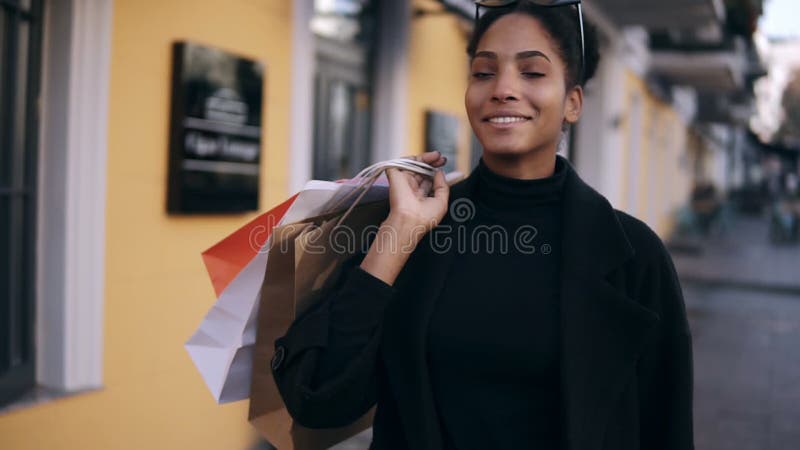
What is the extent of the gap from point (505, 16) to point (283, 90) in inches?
130

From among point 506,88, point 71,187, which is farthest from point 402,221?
point 71,187

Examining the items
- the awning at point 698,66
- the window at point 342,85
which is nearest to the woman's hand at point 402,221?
the window at point 342,85

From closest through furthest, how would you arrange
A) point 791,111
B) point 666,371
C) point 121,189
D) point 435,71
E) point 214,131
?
point 666,371 < point 121,189 < point 214,131 < point 435,71 < point 791,111

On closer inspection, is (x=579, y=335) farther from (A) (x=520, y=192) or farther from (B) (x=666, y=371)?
(A) (x=520, y=192)

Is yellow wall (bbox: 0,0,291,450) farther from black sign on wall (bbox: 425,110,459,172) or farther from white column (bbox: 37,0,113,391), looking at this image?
black sign on wall (bbox: 425,110,459,172)

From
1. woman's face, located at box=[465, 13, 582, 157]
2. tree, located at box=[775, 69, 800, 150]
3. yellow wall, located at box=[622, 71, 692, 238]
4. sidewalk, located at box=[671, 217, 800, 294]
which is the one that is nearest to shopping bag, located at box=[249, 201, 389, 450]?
woman's face, located at box=[465, 13, 582, 157]

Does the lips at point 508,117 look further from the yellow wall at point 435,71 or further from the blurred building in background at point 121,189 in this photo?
the yellow wall at point 435,71

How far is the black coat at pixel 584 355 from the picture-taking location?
5.16 feet

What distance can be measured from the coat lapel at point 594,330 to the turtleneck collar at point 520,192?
106 mm

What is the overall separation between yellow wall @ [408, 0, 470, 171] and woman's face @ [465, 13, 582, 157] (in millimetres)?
4944

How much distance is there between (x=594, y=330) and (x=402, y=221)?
0.47 metres

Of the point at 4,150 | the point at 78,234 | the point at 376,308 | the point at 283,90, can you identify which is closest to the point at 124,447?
the point at 78,234

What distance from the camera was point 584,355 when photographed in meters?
1.61

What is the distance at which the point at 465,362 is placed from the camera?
1642 millimetres
